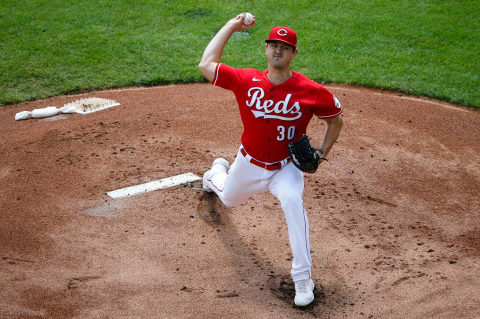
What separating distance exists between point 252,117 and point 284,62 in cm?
51

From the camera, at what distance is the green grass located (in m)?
9.47

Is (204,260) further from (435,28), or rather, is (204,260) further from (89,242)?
(435,28)

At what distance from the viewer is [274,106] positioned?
449 cm

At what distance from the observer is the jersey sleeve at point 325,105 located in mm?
4488

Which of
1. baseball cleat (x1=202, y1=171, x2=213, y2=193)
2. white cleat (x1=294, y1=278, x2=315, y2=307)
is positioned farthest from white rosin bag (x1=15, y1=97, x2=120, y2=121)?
white cleat (x1=294, y1=278, x2=315, y2=307)

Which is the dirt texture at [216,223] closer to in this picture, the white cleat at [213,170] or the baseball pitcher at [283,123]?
the white cleat at [213,170]

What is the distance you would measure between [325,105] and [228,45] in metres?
6.60

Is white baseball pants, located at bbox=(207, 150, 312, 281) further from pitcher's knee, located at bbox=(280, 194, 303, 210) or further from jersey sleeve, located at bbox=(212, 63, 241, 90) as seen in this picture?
jersey sleeve, located at bbox=(212, 63, 241, 90)

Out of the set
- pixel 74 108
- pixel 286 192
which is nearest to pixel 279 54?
pixel 286 192

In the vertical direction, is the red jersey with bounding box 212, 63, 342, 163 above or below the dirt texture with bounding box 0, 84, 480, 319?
above

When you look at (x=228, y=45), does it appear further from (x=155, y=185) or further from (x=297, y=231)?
(x=297, y=231)

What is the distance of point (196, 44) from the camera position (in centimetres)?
1082

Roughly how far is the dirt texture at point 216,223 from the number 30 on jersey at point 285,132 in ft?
3.85

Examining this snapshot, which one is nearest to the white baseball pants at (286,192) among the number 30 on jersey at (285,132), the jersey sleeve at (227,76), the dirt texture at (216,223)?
the number 30 on jersey at (285,132)
